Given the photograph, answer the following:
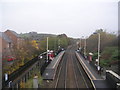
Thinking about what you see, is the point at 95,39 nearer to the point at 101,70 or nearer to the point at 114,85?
the point at 101,70

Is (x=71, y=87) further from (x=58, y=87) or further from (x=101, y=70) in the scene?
(x=101, y=70)

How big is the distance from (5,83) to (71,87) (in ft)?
10.4

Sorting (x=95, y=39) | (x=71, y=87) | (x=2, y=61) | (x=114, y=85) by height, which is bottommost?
(x=71, y=87)

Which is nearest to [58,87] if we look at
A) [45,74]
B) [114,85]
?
[45,74]

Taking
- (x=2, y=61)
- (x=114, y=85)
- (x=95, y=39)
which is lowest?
(x=114, y=85)

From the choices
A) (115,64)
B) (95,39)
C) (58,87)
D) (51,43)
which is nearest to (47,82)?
(58,87)

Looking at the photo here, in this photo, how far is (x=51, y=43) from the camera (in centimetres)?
2402

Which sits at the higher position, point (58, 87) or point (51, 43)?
point (51, 43)

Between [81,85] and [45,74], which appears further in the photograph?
[45,74]

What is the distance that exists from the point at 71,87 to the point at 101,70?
120 inches

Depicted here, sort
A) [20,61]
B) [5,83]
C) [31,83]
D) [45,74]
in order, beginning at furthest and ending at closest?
[20,61] → [45,74] → [31,83] → [5,83]

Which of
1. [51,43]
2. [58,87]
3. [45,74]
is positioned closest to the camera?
[58,87]

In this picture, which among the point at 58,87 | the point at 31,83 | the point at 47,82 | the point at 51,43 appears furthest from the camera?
the point at 51,43

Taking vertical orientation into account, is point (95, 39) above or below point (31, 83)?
Result: above
